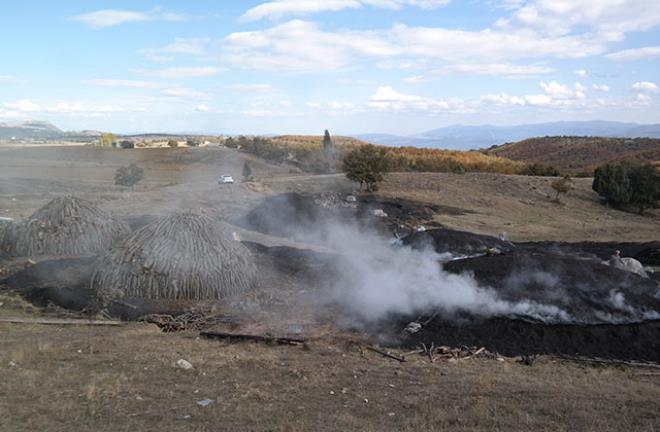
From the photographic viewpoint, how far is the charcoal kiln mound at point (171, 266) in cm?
1195

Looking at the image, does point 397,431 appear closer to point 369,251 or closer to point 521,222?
point 369,251

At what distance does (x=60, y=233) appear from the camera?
1447 cm

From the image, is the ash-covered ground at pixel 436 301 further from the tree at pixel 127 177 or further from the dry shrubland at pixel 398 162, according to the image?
the dry shrubland at pixel 398 162

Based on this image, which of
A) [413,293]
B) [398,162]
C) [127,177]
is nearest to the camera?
[413,293]

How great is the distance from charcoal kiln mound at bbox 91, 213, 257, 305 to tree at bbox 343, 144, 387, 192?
70.8 feet

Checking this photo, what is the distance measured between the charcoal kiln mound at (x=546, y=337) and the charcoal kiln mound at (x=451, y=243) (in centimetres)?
805

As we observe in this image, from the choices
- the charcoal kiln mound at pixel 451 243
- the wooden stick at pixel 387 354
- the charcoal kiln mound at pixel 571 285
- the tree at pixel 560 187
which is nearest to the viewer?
the wooden stick at pixel 387 354

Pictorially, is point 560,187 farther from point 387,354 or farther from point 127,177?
point 387,354

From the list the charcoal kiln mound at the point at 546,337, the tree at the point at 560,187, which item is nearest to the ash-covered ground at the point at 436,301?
the charcoal kiln mound at the point at 546,337

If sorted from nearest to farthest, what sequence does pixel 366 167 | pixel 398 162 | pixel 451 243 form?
pixel 451 243 < pixel 366 167 < pixel 398 162

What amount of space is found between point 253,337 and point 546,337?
5258 mm

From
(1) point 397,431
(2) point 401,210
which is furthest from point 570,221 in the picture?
(1) point 397,431

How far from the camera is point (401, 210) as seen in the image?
2892 centimetres

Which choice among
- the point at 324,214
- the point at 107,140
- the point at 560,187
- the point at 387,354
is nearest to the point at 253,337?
the point at 387,354
